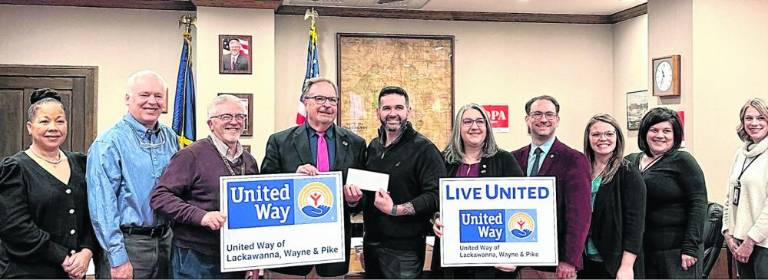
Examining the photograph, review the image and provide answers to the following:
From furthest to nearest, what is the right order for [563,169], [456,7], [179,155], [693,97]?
1. [456,7]
2. [693,97]
3. [563,169]
4. [179,155]

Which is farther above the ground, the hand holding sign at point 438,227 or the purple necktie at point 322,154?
the purple necktie at point 322,154

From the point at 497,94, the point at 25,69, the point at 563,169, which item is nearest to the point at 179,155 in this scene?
the point at 563,169

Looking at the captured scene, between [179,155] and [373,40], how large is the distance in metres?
3.96

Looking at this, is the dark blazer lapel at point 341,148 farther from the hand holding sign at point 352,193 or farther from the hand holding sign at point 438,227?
the hand holding sign at point 438,227

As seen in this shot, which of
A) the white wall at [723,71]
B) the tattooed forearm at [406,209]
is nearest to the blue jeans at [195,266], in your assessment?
the tattooed forearm at [406,209]

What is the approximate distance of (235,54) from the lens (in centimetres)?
595

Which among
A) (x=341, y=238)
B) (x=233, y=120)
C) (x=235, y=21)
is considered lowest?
(x=341, y=238)

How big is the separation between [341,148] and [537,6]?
4.02m

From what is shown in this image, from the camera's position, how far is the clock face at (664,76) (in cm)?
541

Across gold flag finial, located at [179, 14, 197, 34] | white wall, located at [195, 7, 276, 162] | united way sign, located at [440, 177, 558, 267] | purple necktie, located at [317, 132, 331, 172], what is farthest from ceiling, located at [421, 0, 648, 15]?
united way sign, located at [440, 177, 558, 267]

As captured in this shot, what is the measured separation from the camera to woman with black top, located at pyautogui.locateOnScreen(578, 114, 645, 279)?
3.06 m

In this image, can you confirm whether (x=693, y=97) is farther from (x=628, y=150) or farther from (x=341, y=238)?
(x=341, y=238)

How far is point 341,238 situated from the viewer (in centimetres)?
296

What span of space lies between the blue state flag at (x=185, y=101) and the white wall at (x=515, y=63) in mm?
904
